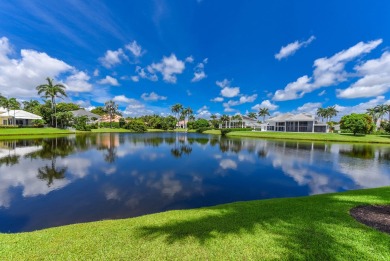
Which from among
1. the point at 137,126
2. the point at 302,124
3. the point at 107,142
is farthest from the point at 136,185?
the point at 302,124

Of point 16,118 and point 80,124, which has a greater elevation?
point 16,118

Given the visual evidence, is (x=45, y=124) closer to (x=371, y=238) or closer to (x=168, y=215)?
(x=168, y=215)

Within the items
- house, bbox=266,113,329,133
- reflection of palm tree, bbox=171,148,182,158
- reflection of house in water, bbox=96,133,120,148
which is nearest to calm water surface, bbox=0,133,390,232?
reflection of palm tree, bbox=171,148,182,158

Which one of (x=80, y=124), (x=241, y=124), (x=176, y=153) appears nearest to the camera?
(x=176, y=153)

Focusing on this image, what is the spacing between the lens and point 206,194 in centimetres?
1139

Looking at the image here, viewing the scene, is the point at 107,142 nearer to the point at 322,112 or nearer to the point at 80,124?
the point at 80,124

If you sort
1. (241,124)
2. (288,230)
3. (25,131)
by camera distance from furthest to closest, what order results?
1. (241,124)
2. (25,131)
3. (288,230)

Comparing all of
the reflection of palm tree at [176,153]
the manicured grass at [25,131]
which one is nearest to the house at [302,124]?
the reflection of palm tree at [176,153]

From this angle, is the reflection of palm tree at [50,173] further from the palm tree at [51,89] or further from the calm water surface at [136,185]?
the palm tree at [51,89]

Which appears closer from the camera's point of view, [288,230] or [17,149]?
[288,230]

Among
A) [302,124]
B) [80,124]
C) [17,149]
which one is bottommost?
[17,149]

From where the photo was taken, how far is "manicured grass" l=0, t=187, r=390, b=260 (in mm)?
4430

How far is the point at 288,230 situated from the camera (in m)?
5.53

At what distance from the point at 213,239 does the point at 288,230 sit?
230cm
